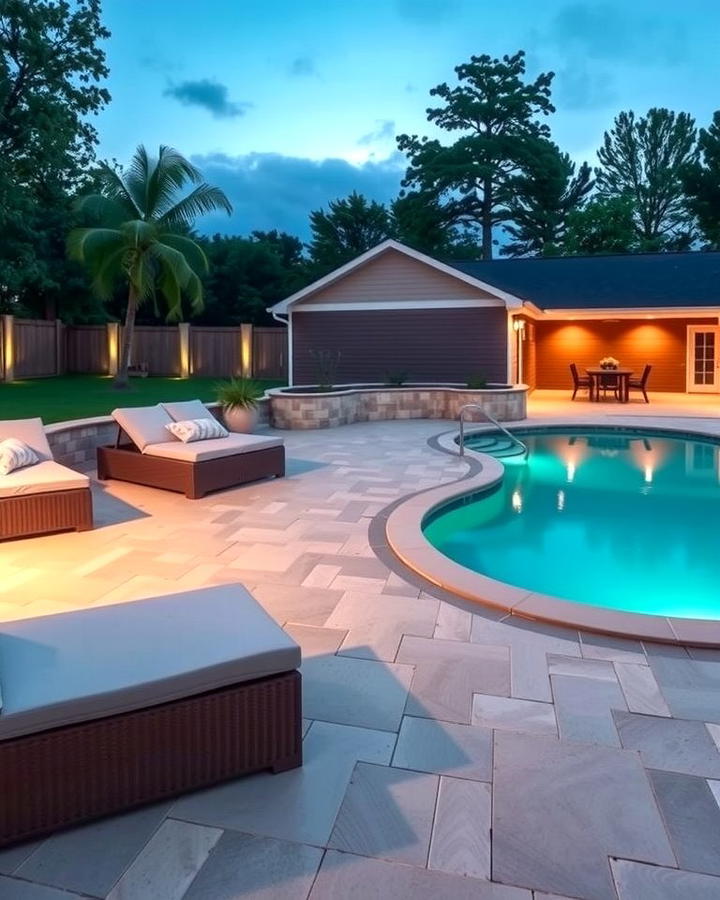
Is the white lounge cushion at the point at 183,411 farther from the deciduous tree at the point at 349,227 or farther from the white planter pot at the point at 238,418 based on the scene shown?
the deciduous tree at the point at 349,227

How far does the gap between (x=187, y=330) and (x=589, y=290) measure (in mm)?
12523

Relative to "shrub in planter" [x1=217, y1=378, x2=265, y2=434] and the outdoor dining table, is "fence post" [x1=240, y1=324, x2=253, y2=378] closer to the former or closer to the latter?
the outdoor dining table

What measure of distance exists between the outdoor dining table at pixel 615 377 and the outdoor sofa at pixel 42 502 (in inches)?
538

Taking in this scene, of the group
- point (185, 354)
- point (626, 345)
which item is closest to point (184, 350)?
point (185, 354)

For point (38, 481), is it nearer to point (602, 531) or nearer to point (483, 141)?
point (602, 531)

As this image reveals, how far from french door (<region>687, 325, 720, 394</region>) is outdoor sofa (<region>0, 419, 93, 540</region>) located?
57.1 feet

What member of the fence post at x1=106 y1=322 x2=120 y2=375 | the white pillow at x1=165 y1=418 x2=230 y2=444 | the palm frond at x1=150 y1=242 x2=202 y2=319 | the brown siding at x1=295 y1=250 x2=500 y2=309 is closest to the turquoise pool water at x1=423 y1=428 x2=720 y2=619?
the white pillow at x1=165 y1=418 x2=230 y2=444

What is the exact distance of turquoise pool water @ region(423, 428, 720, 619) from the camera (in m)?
5.62

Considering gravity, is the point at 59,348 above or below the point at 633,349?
above

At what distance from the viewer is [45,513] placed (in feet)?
18.8

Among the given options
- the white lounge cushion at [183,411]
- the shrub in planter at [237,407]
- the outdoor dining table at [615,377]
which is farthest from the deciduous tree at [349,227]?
the white lounge cushion at [183,411]

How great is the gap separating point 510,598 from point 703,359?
17263mm

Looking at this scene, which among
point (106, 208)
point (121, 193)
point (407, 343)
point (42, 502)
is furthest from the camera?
point (121, 193)

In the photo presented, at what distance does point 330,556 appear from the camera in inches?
204
